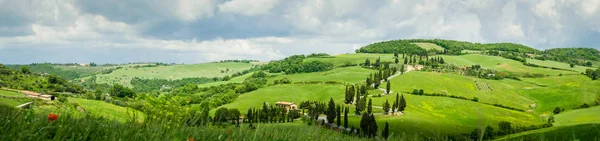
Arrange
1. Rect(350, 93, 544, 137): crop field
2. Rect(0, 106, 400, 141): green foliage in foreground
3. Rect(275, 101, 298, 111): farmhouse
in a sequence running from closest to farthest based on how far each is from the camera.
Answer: Rect(0, 106, 400, 141): green foliage in foreground, Rect(350, 93, 544, 137): crop field, Rect(275, 101, 298, 111): farmhouse

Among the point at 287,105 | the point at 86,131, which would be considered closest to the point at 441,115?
the point at 287,105

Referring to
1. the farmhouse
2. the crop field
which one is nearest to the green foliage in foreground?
the crop field

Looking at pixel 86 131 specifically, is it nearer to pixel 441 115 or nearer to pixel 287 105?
pixel 441 115

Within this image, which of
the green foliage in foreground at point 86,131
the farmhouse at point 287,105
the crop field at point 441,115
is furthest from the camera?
the farmhouse at point 287,105

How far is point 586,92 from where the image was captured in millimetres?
198125

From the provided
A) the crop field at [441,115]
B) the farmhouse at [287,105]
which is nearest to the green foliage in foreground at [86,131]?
the crop field at [441,115]

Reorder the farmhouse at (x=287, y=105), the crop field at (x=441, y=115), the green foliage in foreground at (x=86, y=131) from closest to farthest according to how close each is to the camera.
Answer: the green foliage in foreground at (x=86, y=131) < the crop field at (x=441, y=115) < the farmhouse at (x=287, y=105)

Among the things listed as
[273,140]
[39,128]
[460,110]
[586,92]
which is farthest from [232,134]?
[586,92]

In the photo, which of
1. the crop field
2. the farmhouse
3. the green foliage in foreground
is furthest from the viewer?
the farmhouse

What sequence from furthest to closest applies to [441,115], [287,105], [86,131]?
[287,105]
[441,115]
[86,131]

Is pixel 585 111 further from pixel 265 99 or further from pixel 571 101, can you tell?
pixel 265 99

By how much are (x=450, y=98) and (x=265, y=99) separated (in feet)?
276

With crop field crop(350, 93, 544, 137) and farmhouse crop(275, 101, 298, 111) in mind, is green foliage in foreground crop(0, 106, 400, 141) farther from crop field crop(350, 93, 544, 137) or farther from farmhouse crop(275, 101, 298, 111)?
farmhouse crop(275, 101, 298, 111)

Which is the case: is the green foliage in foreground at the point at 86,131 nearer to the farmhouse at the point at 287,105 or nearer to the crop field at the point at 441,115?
the crop field at the point at 441,115
